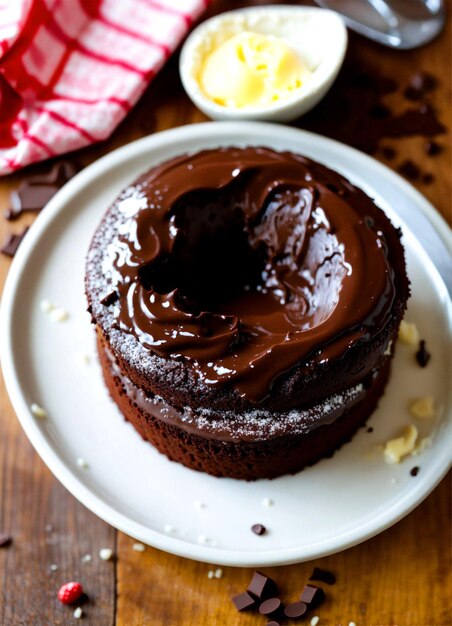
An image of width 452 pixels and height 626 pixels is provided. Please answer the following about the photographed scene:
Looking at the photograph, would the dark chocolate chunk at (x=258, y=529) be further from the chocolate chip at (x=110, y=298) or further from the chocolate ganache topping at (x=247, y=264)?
the chocolate chip at (x=110, y=298)

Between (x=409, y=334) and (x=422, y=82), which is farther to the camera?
(x=422, y=82)

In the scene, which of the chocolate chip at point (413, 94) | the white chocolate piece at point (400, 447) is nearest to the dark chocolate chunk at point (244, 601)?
the white chocolate piece at point (400, 447)

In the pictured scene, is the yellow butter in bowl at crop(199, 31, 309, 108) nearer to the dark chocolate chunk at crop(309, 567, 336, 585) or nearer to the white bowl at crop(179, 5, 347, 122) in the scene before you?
the white bowl at crop(179, 5, 347, 122)

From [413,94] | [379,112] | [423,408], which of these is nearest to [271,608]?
[423,408]

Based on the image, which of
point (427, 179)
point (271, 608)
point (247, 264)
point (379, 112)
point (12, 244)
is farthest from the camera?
point (379, 112)

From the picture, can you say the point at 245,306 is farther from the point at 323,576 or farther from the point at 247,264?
the point at 323,576

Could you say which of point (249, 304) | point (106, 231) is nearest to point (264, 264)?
point (249, 304)
